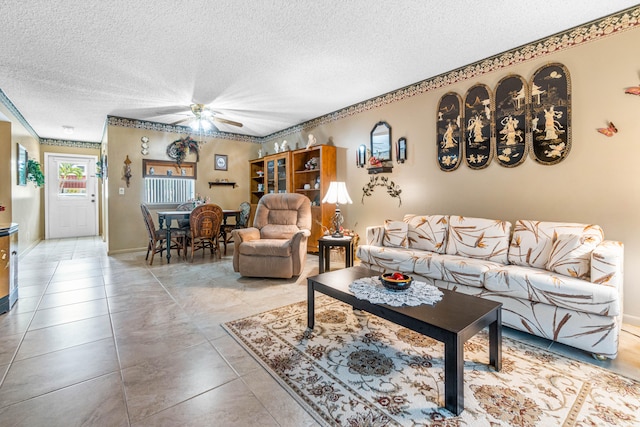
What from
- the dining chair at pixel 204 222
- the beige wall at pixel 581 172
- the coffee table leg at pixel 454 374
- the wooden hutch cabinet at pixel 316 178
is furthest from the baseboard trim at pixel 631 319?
the dining chair at pixel 204 222

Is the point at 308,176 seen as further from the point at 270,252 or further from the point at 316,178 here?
the point at 270,252

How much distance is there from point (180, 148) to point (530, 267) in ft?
19.4

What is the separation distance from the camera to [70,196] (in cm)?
724

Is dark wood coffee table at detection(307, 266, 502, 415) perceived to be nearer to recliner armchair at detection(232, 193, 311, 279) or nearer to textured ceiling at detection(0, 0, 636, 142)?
recliner armchair at detection(232, 193, 311, 279)

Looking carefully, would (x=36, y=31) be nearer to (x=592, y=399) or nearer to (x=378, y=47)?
(x=378, y=47)

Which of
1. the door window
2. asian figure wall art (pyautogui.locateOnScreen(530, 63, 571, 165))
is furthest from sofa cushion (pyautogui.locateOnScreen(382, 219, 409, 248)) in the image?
the door window

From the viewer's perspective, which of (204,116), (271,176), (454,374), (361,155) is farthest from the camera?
(271,176)

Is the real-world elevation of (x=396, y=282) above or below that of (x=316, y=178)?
below

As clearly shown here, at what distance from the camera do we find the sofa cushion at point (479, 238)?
2.67 meters

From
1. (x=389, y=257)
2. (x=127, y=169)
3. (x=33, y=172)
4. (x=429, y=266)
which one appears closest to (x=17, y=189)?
(x=33, y=172)

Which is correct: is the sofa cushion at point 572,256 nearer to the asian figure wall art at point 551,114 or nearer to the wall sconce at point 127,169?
the asian figure wall art at point 551,114

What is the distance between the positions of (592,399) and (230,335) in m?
2.11

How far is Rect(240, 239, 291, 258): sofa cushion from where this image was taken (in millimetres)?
3434

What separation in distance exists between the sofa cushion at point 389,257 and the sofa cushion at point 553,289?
713mm
